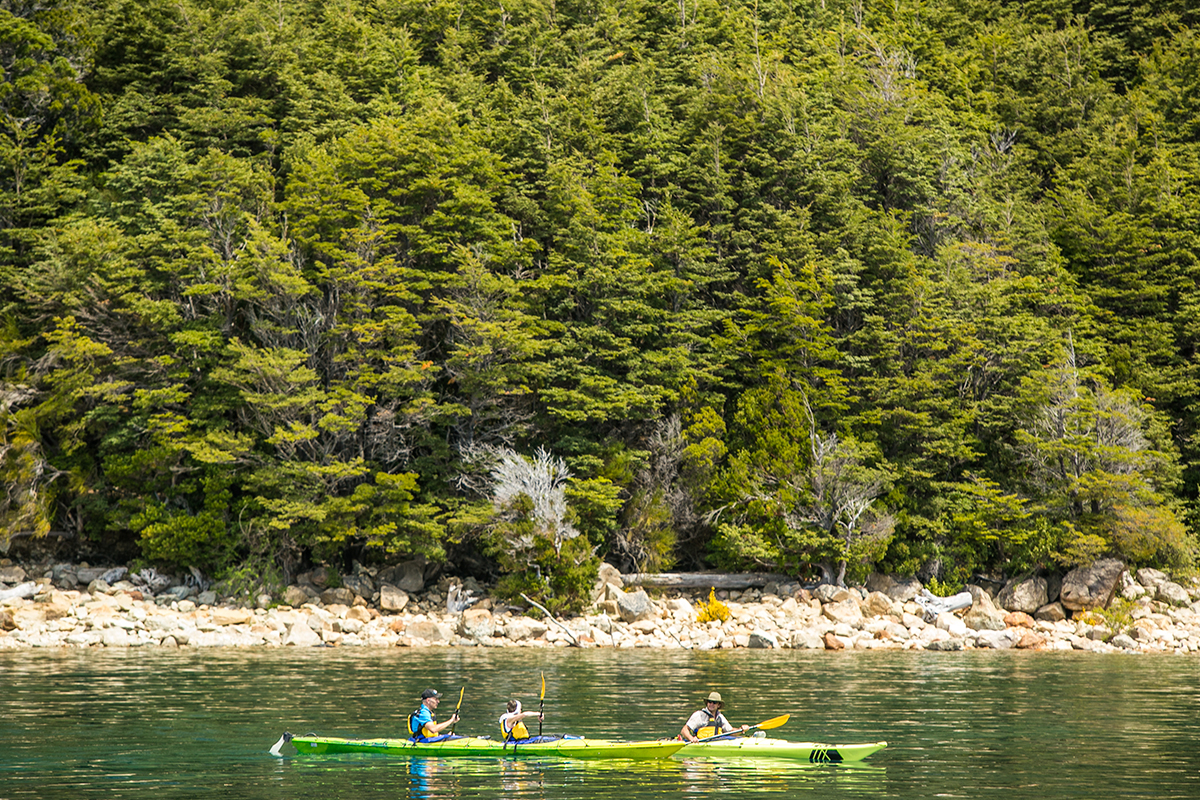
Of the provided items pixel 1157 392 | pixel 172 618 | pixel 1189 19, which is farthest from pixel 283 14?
pixel 1189 19

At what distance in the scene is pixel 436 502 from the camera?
108ft

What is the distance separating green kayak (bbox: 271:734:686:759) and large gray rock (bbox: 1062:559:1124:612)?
2107 cm

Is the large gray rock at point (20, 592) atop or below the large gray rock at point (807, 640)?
atop

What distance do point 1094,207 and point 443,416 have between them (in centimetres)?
2656

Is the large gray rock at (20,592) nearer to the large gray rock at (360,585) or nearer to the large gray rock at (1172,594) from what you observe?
the large gray rock at (360,585)

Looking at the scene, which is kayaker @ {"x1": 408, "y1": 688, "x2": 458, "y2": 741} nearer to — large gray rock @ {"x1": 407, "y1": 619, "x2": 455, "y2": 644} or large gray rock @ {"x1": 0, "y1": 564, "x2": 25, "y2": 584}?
large gray rock @ {"x1": 407, "y1": 619, "x2": 455, "y2": 644}

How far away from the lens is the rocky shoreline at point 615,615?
2823cm

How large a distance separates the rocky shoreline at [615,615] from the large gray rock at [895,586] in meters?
0.04

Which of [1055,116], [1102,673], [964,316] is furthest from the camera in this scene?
[1055,116]

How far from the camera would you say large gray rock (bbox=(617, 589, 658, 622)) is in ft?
99.4

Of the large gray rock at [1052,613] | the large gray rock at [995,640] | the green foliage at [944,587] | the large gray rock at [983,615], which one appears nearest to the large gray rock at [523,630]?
the large gray rock at [995,640]

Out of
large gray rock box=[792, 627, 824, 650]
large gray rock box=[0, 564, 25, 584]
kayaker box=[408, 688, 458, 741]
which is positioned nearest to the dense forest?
large gray rock box=[0, 564, 25, 584]

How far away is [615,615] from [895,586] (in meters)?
9.25

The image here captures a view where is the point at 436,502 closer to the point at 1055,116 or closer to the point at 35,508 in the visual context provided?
the point at 35,508
